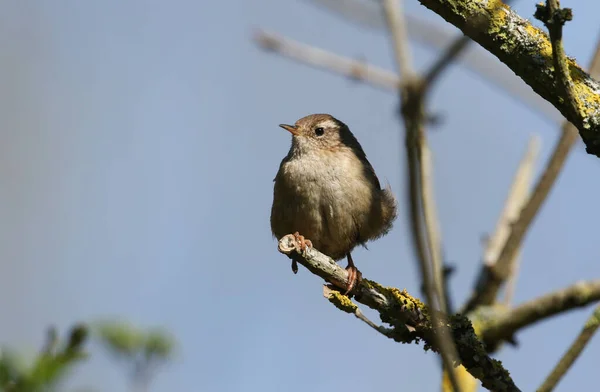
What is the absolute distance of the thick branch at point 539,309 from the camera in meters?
3.25

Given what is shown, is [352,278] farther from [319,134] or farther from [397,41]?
[319,134]

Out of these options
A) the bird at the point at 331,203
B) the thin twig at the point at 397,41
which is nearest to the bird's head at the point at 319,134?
the bird at the point at 331,203

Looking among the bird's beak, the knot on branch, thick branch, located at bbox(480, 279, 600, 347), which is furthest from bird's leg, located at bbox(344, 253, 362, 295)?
the bird's beak

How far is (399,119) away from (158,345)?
67.6 inches

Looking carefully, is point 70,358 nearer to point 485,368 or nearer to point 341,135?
point 485,368

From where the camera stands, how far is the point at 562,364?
10.3 ft

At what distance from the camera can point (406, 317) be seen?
3449 mm

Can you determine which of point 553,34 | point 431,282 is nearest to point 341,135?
point 553,34

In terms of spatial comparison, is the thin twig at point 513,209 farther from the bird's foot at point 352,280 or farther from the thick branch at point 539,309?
the bird's foot at point 352,280

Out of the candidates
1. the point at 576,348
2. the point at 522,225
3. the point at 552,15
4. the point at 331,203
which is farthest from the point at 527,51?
Result: the point at 522,225

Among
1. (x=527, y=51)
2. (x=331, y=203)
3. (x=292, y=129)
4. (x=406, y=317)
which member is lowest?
(x=406, y=317)

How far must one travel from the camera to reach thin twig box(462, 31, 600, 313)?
5.00 metres

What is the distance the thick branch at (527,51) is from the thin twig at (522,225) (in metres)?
2.07

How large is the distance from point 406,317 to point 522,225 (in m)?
2.01
